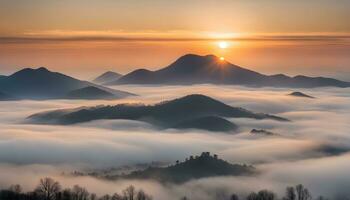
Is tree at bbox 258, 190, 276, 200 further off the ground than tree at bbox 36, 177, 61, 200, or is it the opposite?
tree at bbox 36, 177, 61, 200

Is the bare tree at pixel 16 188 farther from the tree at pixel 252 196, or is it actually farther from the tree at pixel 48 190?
the tree at pixel 252 196

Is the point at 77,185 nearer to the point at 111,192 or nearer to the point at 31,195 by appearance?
the point at 111,192

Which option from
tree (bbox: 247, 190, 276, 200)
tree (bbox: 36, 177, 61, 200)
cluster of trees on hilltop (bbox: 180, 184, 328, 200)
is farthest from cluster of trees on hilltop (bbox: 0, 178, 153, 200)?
tree (bbox: 247, 190, 276, 200)

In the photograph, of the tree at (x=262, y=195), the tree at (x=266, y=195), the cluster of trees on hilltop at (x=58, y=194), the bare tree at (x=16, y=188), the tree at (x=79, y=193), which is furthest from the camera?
the bare tree at (x=16, y=188)

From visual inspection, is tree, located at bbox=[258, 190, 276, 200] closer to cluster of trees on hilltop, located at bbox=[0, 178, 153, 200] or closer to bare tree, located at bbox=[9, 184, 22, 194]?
cluster of trees on hilltop, located at bbox=[0, 178, 153, 200]

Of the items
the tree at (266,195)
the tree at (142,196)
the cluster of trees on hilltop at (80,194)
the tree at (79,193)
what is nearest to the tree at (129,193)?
the cluster of trees on hilltop at (80,194)

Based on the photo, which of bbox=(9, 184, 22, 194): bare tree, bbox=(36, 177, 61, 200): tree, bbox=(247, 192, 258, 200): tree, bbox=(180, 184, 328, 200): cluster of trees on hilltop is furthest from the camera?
bbox=(9, 184, 22, 194): bare tree

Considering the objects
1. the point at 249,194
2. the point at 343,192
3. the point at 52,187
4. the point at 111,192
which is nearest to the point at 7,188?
the point at 52,187

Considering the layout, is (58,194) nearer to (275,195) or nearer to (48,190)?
(48,190)

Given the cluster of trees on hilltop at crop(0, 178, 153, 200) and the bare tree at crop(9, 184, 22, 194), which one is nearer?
the cluster of trees on hilltop at crop(0, 178, 153, 200)
